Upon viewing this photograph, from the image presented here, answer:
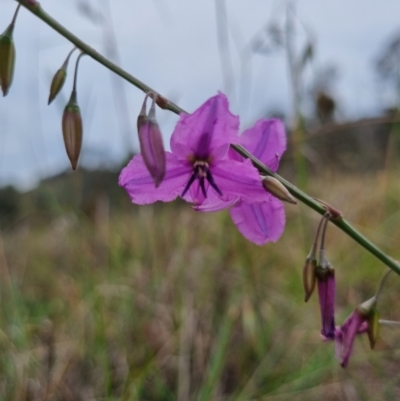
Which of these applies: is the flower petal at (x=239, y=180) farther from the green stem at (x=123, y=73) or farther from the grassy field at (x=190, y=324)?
the grassy field at (x=190, y=324)

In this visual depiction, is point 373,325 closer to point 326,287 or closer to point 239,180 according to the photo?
point 326,287

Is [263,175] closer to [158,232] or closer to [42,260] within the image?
[158,232]

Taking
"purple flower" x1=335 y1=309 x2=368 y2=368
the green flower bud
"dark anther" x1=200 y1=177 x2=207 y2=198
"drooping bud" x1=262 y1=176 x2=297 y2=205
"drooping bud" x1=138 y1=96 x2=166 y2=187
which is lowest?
"purple flower" x1=335 y1=309 x2=368 y2=368

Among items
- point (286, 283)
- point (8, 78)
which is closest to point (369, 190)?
point (286, 283)

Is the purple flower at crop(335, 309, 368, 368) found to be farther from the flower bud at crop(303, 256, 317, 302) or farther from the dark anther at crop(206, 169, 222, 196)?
the dark anther at crop(206, 169, 222, 196)

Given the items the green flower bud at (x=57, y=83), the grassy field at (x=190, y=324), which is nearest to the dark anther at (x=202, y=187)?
the green flower bud at (x=57, y=83)

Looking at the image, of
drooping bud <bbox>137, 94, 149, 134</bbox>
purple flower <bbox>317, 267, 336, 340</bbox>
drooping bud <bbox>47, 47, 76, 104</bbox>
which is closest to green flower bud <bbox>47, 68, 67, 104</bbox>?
drooping bud <bbox>47, 47, 76, 104</bbox>

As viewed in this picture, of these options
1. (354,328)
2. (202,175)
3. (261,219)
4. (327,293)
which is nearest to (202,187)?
(202,175)
